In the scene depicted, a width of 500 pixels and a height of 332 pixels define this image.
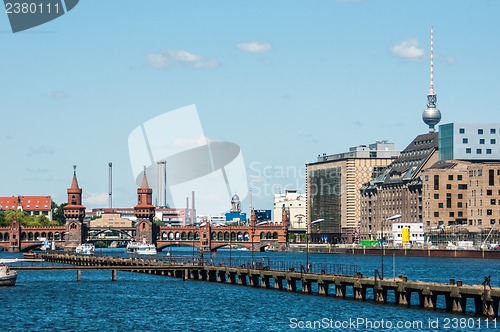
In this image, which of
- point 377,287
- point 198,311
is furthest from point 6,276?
point 377,287

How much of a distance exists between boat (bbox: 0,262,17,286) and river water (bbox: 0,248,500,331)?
1.03 metres

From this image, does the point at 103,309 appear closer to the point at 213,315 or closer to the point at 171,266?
the point at 213,315

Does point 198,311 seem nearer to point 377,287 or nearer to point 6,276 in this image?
point 377,287

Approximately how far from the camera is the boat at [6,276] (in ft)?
443

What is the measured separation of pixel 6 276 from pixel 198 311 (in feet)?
119

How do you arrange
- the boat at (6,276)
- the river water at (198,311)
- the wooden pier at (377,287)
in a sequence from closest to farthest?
1. the river water at (198,311)
2. the wooden pier at (377,287)
3. the boat at (6,276)

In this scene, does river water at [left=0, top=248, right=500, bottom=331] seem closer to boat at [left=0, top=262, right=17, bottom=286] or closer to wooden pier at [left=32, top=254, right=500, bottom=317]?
boat at [left=0, top=262, right=17, bottom=286]

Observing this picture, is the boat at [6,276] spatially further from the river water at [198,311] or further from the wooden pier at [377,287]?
the wooden pier at [377,287]

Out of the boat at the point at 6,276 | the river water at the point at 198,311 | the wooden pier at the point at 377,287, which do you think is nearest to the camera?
the river water at the point at 198,311

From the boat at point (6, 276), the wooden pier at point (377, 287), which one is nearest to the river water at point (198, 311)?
the boat at point (6, 276)

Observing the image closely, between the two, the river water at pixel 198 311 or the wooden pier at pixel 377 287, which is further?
the wooden pier at pixel 377 287

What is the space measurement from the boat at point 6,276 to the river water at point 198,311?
3.38 feet

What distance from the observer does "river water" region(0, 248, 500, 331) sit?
93062mm

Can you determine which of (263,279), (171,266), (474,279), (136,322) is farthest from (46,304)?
(474,279)
